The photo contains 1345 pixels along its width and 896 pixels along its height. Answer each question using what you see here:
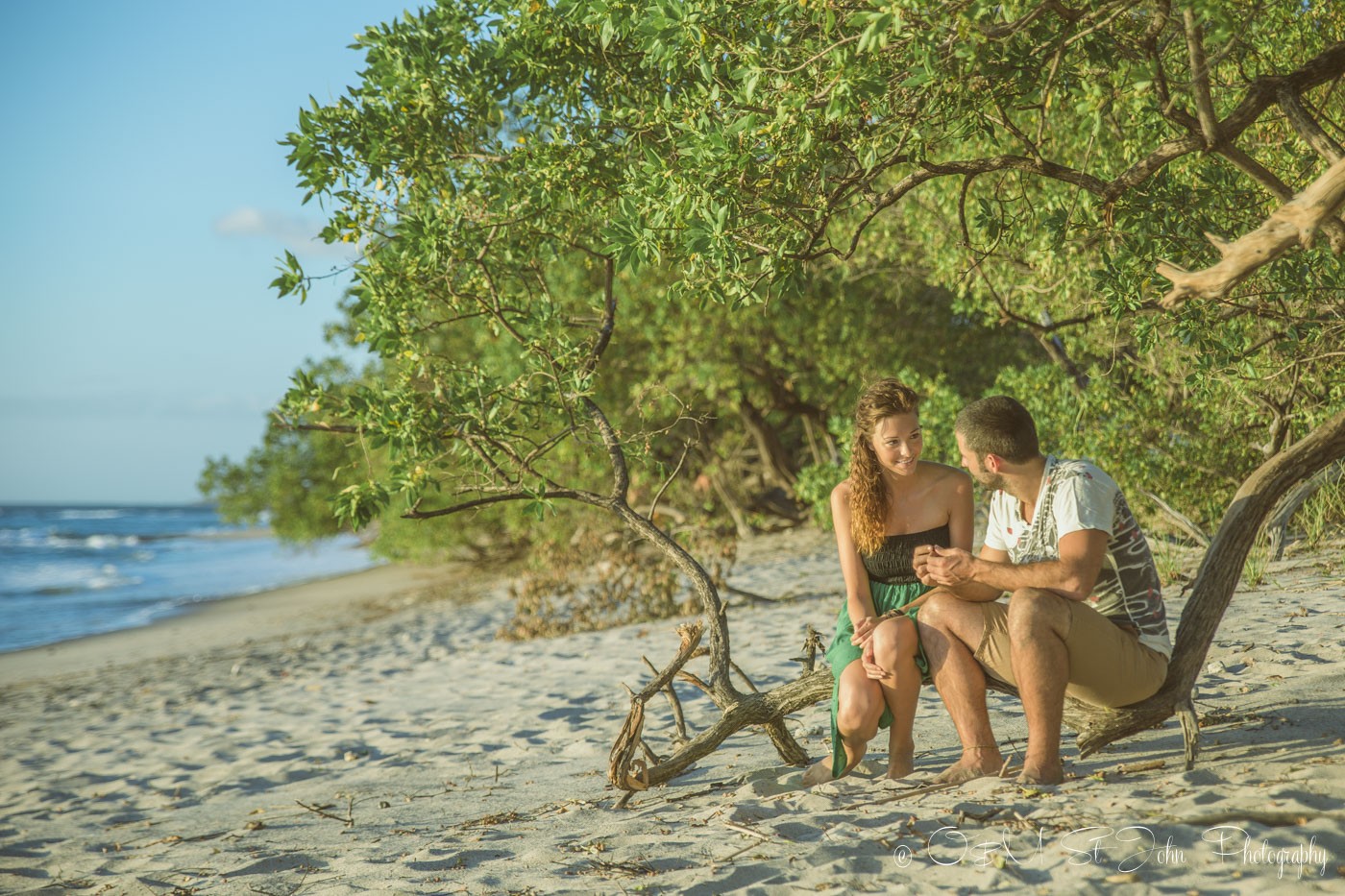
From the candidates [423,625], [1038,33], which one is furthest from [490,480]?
[423,625]

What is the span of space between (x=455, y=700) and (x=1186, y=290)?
644cm

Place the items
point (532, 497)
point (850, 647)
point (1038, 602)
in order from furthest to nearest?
point (532, 497), point (850, 647), point (1038, 602)

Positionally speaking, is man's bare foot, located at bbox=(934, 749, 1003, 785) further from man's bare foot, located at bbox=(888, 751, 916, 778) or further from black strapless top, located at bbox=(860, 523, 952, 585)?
black strapless top, located at bbox=(860, 523, 952, 585)

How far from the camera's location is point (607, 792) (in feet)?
16.9

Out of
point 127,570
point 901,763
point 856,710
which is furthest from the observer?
point 127,570

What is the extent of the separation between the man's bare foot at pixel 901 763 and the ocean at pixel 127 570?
1693 cm

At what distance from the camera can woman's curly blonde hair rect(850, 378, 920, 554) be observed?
4.41 m

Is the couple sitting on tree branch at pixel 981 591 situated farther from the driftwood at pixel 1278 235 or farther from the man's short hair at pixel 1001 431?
the driftwood at pixel 1278 235

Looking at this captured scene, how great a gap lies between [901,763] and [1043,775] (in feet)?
2.23

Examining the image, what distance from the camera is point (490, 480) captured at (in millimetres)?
5434

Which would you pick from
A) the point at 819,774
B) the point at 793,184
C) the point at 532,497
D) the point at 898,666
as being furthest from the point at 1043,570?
the point at 532,497

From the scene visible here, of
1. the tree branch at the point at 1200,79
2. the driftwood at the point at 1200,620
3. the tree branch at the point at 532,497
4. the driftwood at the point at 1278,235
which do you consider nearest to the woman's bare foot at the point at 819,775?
the driftwood at the point at 1200,620

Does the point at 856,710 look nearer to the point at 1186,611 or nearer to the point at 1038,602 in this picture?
the point at 1038,602

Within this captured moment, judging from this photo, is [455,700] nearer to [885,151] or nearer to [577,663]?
[577,663]
